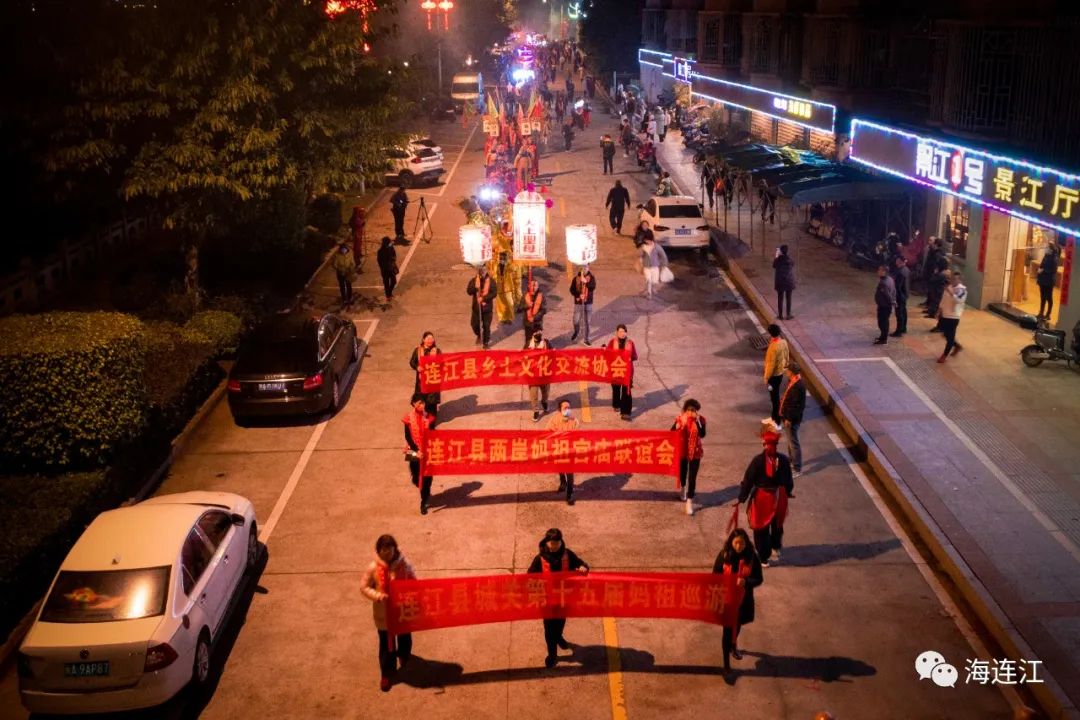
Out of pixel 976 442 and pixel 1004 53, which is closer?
pixel 976 442

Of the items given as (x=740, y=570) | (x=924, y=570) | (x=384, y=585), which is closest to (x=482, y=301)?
(x=924, y=570)

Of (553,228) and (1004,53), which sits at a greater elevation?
(1004,53)

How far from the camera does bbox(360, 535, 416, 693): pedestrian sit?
10789mm

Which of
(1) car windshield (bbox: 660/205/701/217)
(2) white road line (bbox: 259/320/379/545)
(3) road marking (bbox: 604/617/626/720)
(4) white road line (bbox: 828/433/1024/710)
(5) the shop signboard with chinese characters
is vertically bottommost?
(2) white road line (bbox: 259/320/379/545)

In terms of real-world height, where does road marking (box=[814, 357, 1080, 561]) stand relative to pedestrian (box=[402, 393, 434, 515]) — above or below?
below

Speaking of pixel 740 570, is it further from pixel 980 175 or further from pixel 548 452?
pixel 980 175

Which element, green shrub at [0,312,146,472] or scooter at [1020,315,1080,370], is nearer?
green shrub at [0,312,146,472]

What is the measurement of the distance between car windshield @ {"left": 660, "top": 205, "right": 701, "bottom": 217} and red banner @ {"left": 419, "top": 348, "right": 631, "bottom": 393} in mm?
13292

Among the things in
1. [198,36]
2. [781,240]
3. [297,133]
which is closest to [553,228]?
[781,240]

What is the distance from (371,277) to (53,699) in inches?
780

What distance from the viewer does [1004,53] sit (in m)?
21.7

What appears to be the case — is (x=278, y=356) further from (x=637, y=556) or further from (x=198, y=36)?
(x=637, y=556)

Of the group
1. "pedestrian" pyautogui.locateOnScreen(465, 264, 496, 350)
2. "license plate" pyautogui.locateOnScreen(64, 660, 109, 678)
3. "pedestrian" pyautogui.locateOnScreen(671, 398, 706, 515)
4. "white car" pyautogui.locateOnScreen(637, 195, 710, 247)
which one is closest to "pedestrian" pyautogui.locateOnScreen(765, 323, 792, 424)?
"pedestrian" pyautogui.locateOnScreen(671, 398, 706, 515)

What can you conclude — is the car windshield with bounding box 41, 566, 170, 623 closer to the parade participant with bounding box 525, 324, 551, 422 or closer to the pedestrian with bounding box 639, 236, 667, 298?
the parade participant with bounding box 525, 324, 551, 422
